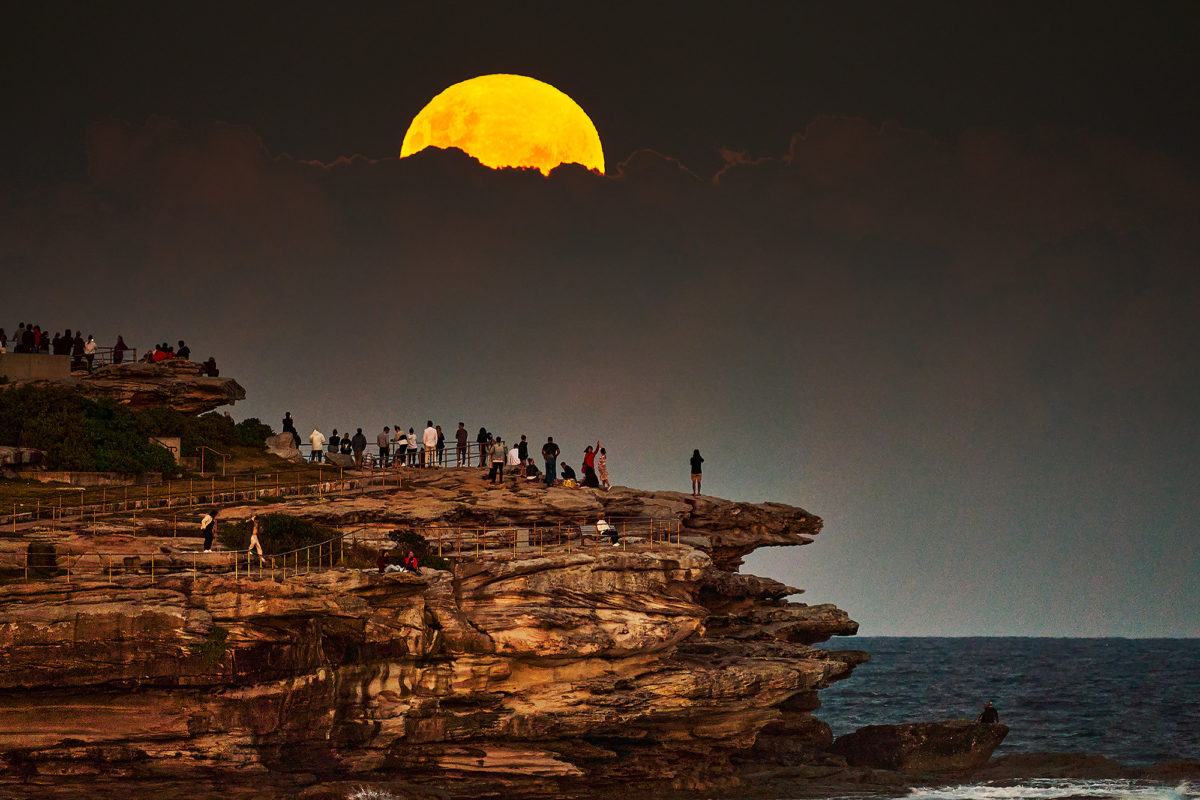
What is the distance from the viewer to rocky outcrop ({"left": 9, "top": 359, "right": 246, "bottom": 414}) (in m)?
63.9

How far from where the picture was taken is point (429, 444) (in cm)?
6138

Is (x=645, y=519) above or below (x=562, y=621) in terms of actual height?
above

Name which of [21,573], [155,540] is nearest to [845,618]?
[155,540]

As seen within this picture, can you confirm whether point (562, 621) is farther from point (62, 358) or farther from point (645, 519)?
point (62, 358)

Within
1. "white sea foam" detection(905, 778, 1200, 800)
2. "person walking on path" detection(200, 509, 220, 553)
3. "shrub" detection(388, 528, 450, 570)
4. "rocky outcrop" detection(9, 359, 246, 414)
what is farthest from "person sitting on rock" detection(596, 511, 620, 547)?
"rocky outcrop" detection(9, 359, 246, 414)

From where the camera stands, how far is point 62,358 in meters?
65.6

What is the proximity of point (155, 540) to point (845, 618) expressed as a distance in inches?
983

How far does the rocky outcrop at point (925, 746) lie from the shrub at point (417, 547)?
1850 cm

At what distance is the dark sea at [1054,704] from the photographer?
5069 cm

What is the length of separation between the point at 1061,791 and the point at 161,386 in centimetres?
4111

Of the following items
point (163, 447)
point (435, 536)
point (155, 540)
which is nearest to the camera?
point (155, 540)

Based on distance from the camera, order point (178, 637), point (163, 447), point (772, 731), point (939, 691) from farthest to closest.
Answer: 1. point (939, 691)
2. point (163, 447)
3. point (772, 731)
4. point (178, 637)

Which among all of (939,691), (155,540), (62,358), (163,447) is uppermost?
(62,358)

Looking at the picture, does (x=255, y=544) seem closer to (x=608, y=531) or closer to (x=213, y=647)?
(x=213, y=647)
